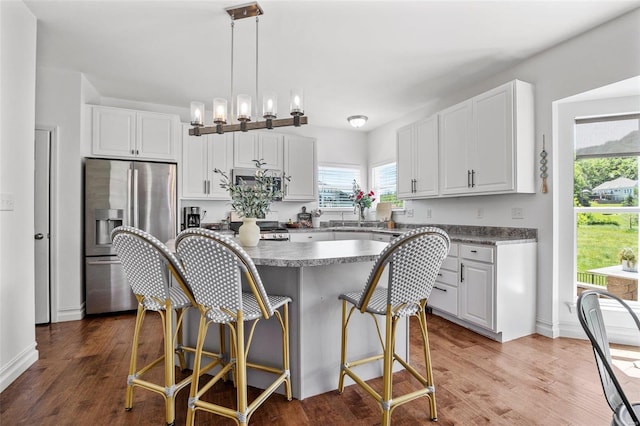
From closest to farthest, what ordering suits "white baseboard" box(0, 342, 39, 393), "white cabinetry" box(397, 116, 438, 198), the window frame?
1. "white baseboard" box(0, 342, 39, 393)
2. "white cabinetry" box(397, 116, 438, 198)
3. the window frame

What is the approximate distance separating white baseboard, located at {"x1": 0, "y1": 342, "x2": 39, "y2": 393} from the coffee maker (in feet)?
7.02

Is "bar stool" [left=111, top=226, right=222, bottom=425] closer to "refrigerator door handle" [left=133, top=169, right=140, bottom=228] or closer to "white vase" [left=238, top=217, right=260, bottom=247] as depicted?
"white vase" [left=238, top=217, right=260, bottom=247]

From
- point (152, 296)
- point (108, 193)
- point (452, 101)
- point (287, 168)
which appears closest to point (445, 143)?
point (452, 101)

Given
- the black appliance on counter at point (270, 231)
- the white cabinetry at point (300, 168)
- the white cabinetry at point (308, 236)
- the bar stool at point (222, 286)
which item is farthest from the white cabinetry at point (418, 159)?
the bar stool at point (222, 286)

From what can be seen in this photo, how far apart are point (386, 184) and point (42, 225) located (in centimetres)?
450

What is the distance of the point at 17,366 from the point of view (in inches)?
88.1

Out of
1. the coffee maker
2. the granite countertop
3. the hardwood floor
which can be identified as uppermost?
the coffee maker

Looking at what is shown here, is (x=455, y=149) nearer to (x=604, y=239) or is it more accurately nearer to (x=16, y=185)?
(x=604, y=239)

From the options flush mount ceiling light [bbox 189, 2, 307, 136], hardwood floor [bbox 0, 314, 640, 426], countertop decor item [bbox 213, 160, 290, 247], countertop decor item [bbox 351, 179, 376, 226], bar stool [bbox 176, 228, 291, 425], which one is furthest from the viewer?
countertop decor item [bbox 351, 179, 376, 226]

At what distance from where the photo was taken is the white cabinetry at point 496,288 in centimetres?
285

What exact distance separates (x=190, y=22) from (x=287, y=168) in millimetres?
2637

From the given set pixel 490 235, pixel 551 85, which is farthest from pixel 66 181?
pixel 551 85

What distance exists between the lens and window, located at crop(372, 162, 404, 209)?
5281mm

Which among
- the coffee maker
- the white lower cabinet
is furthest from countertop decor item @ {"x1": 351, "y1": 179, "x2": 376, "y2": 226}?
the coffee maker
